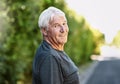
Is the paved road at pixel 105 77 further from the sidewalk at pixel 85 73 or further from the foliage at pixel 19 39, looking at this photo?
the foliage at pixel 19 39

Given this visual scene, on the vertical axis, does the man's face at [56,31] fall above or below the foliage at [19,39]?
above

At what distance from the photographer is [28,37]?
43.2 ft

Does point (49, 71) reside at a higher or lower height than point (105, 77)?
higher

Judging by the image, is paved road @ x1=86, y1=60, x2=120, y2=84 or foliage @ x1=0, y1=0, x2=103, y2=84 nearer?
foliage @ x1=0, y1=0, x2=103, y2=84

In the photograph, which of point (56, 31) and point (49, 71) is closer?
point (49, 71)

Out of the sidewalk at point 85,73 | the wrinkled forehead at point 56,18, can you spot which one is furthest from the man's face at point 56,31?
the sidewalk at point 85,73

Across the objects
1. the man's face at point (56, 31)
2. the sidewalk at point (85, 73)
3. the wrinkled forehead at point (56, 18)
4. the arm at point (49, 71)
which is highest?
the wrinkled forehead at point (56, 18)

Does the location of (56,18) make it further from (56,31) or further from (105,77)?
(105,77)

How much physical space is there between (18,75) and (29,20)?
1.99m

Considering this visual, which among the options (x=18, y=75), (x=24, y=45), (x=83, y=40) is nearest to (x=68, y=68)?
(x=18, y=75)

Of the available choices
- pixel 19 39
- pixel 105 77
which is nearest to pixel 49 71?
pixel 19 39

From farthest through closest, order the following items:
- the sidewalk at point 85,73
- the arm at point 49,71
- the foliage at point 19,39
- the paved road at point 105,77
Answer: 1. the sidewalk at point 85,73
2. the paved road at point 105,77
3. the foliage at point 19,39
4. the arm at point 49,71

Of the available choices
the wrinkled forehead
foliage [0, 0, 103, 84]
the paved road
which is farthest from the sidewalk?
the wrinkled forehead

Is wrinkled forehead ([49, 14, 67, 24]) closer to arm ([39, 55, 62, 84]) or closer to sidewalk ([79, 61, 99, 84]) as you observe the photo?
arm ([39, 55, 62, 84])
